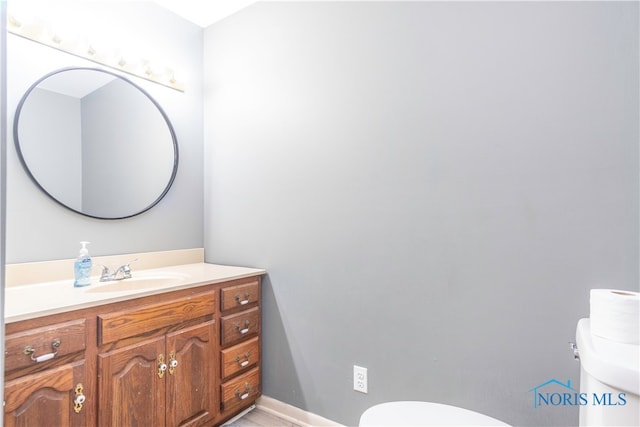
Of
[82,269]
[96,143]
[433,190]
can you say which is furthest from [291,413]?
[96,143]

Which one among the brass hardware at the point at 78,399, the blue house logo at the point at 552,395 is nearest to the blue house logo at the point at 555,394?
the blue house logo at the point at 552,395

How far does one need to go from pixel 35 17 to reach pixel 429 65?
71.1 inches

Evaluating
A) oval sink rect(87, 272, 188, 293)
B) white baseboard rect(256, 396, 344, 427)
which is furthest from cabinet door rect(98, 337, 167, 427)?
white baseboard rect(256, 396, 344, 427)

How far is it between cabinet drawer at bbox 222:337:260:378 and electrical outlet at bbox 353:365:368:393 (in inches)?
23.4

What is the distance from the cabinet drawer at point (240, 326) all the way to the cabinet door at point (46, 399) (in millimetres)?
632

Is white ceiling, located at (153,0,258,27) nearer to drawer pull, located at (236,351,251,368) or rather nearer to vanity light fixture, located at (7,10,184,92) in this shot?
vanity light fixture, located at (7,10,184,92)

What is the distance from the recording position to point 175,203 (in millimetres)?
2133

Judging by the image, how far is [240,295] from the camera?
1.78 metres

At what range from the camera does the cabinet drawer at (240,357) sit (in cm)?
170

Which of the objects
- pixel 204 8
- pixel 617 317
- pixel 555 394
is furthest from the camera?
pixel 204 8

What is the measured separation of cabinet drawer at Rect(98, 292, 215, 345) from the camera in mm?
1244

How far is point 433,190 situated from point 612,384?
868mm

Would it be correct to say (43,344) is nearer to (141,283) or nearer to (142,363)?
(142,363)

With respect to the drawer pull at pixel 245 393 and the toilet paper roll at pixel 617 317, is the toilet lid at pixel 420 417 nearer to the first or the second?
the toilet paper roll at pixel 617 317
